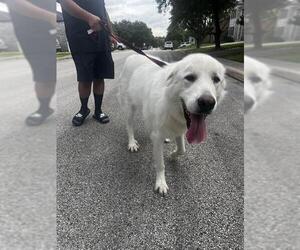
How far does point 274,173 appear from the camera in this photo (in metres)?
1.35

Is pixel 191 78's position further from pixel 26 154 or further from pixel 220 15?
pixel 220 15

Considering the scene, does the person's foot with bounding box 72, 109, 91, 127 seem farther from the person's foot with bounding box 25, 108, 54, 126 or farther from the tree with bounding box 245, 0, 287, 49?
the tree with bounding box 245, 0, 287, 49

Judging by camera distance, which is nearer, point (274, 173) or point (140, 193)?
point (274, 173)

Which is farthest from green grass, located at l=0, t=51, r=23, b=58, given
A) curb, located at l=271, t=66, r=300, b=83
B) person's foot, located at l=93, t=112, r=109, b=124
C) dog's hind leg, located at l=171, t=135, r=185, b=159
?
person's foot, located at l=93, t=112, r=109, b=124

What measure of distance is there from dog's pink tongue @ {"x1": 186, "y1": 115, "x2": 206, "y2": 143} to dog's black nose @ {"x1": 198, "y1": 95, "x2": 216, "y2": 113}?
276 mm

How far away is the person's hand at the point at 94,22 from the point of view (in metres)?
2.71

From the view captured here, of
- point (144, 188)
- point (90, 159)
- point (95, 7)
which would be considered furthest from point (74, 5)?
point (144, 188)

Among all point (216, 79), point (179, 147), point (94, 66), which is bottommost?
point (179, 147)

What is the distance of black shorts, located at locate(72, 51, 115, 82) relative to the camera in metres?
3.19

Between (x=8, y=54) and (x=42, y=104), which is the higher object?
(x=8, y=54)

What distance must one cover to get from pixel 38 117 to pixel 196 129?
1387 millimetres

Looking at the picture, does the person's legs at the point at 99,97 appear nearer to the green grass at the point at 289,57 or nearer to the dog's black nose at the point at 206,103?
the dog's black nose at the point at 206,103

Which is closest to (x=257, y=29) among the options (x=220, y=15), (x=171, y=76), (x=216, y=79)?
(x=216, y=79)

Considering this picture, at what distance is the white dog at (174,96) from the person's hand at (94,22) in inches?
21.1
